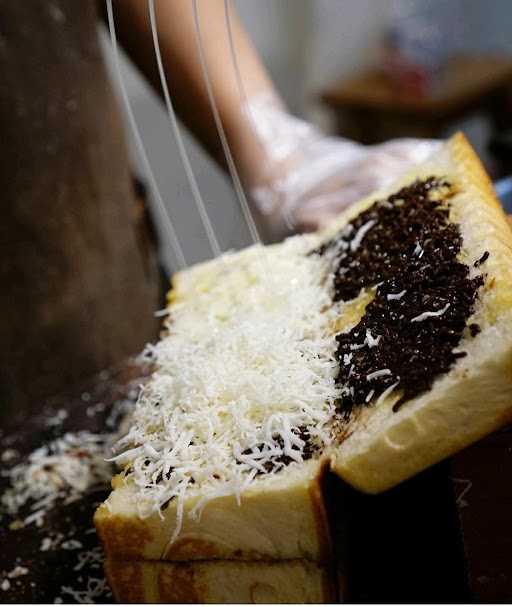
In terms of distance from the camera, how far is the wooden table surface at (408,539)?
109 cm

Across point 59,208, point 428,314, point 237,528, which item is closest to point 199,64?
point 59,208

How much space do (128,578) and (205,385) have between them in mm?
330

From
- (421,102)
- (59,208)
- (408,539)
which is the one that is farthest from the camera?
(421,102)

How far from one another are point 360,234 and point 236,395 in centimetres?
47

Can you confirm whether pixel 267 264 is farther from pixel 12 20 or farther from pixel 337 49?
pixel 337 49

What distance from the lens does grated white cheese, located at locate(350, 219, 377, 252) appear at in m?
1.52

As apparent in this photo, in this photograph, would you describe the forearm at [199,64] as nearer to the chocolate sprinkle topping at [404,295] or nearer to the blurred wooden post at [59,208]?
the blurred wooden post at [59,208]

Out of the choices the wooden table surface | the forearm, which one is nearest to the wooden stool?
the forearm

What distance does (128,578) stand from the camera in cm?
123

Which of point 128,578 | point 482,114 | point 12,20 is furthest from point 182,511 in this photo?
point 482,114

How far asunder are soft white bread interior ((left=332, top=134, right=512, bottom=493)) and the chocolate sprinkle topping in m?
0.02

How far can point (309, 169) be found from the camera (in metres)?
2.37

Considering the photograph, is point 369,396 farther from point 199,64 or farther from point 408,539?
point 199,64

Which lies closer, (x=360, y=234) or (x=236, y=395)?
(x=236, y=395)
